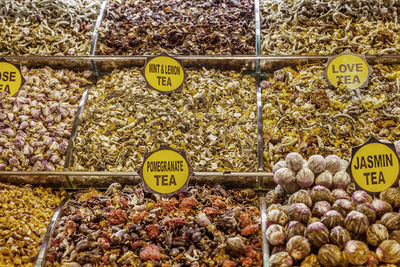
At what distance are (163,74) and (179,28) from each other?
894 millimetres

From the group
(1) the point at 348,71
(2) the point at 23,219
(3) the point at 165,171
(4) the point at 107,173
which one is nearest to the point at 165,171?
(3) the point at 165,171

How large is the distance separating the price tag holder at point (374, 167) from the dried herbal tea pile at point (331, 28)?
1.16m

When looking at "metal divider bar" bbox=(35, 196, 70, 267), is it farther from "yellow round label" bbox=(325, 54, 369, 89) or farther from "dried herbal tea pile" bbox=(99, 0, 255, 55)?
"yellow round label" bbox=(325, 54, 369, 89)

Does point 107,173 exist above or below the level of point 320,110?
below

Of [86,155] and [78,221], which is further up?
[86,155]

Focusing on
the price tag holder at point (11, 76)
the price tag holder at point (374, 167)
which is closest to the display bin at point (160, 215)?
the price tag holder at point (374, 167)

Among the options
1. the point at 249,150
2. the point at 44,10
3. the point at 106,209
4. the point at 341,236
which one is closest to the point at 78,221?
the point at 106,209

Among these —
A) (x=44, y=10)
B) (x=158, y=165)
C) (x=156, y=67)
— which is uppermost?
(x=44, y=10)

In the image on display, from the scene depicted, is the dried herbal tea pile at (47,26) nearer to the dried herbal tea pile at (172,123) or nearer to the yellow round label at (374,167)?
the dried herbal tea pile at (172,123)

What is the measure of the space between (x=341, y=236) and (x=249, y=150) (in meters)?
0.85

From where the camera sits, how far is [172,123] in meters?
2.32

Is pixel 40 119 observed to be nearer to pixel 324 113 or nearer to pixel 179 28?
pixel 179 28

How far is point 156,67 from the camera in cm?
210

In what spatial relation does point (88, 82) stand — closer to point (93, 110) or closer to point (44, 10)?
point (93, 110)
